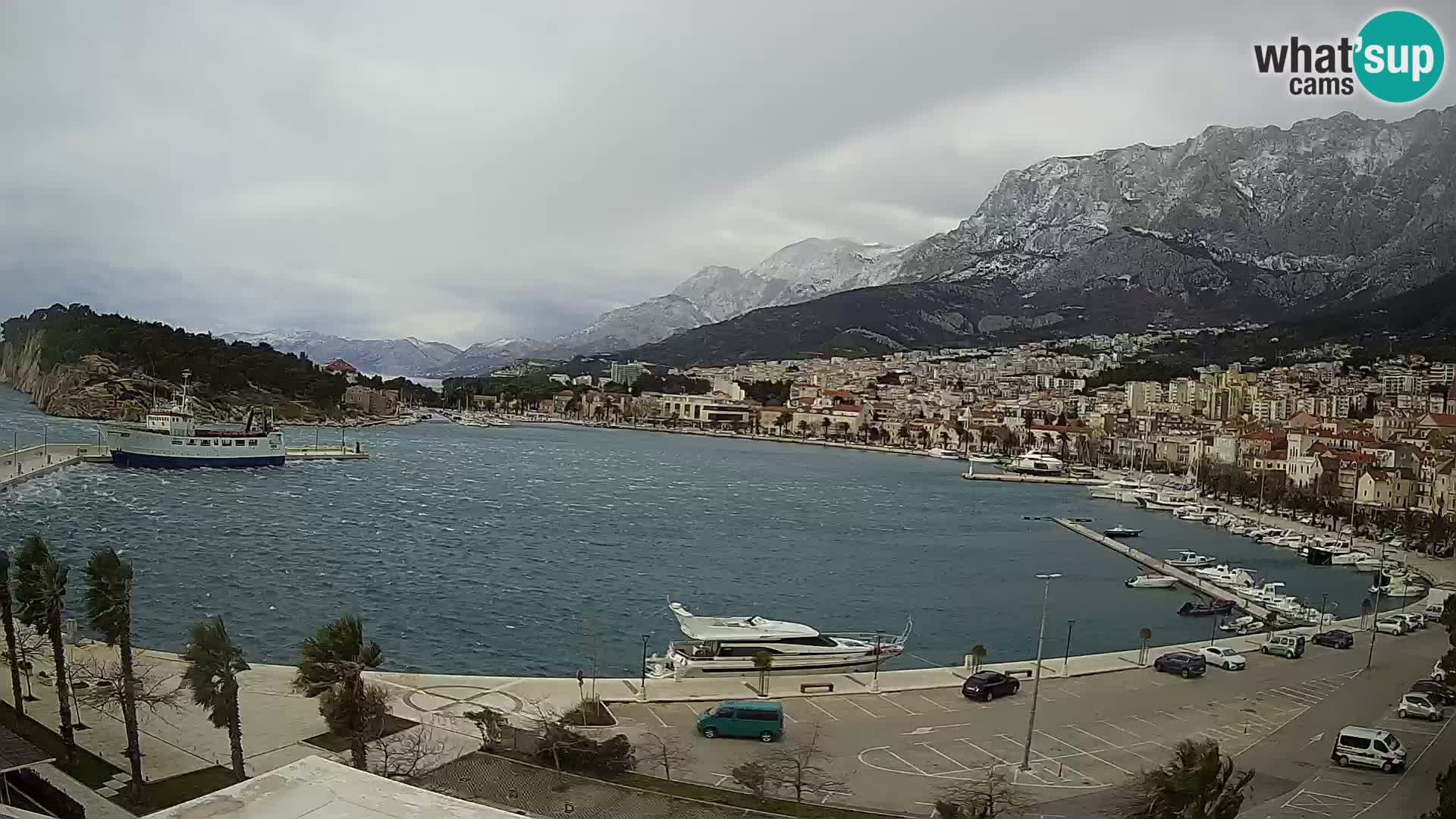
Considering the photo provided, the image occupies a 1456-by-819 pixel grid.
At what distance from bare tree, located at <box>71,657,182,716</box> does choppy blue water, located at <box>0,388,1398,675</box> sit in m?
2.16

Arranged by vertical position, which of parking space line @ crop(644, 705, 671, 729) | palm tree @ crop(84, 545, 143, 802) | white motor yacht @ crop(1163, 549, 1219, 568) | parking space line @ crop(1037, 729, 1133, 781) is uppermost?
palm tree @ crop(84, 545, 143, 802)

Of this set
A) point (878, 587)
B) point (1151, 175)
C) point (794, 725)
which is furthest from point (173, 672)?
point (1151, 175)

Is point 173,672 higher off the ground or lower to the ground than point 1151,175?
lower

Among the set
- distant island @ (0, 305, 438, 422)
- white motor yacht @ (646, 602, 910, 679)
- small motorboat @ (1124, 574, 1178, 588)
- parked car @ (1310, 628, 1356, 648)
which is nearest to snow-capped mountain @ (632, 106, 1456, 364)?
small motorboat @ (1124, 574, 1178, 588)

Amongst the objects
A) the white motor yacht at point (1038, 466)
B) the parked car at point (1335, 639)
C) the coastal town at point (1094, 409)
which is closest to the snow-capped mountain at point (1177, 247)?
the coastal town at point (1094, 409)

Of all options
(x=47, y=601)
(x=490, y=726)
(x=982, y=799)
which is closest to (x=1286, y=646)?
(x=982, y=799)

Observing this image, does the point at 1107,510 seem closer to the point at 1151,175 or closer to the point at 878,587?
the point at 878,587

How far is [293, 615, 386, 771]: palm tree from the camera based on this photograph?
5.41 metres

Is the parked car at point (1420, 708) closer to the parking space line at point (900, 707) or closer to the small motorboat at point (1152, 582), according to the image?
the parking space line at point (900, 707)

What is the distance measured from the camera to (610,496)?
2527 centimetres

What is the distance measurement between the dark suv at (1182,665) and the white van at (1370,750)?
8.10 ft

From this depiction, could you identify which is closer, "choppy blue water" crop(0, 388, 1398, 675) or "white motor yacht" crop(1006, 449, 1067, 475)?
"choppy blue water" crop(0, 388, 1398, 675)

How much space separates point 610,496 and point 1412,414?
2131 cm

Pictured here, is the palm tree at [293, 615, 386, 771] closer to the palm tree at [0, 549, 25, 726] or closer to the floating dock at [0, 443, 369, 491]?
the palm tree at [0, 549, 25, 726]
